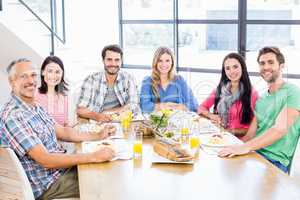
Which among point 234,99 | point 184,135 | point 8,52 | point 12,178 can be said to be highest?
point 8,52

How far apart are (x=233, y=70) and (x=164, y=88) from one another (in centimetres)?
66

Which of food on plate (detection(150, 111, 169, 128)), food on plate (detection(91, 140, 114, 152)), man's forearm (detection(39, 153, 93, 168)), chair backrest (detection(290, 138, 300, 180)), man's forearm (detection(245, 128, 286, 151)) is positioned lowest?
chair backrest (detection(290, 138, 300, 180))

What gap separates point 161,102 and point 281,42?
9.20 feet

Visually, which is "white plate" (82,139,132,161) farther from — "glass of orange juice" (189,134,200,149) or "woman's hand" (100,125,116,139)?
"glass of orange juice" (189,134,200,149)

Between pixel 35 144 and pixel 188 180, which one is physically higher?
pixel 35 144

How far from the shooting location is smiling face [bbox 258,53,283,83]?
9.44 feet

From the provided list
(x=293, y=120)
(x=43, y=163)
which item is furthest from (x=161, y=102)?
(x=43, y=163)

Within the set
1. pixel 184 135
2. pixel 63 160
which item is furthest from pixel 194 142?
pixel 63 160

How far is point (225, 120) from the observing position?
332 cm

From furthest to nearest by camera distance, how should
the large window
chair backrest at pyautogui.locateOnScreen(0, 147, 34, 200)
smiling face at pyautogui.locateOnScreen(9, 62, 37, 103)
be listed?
the large window < smiling face at pyautogui.locateOnScreen(9, 62, 37, 103) < chair backrest at pyautogui.locateOnScreen(0, 147, 34, 200)

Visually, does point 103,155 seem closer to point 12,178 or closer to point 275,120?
point 12,178

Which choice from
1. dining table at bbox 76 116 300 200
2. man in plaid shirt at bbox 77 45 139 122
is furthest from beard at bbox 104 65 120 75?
dining table at bbox 76 116 300 200

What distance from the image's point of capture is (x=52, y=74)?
3.47 meters

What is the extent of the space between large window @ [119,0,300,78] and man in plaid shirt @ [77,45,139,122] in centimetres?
264
